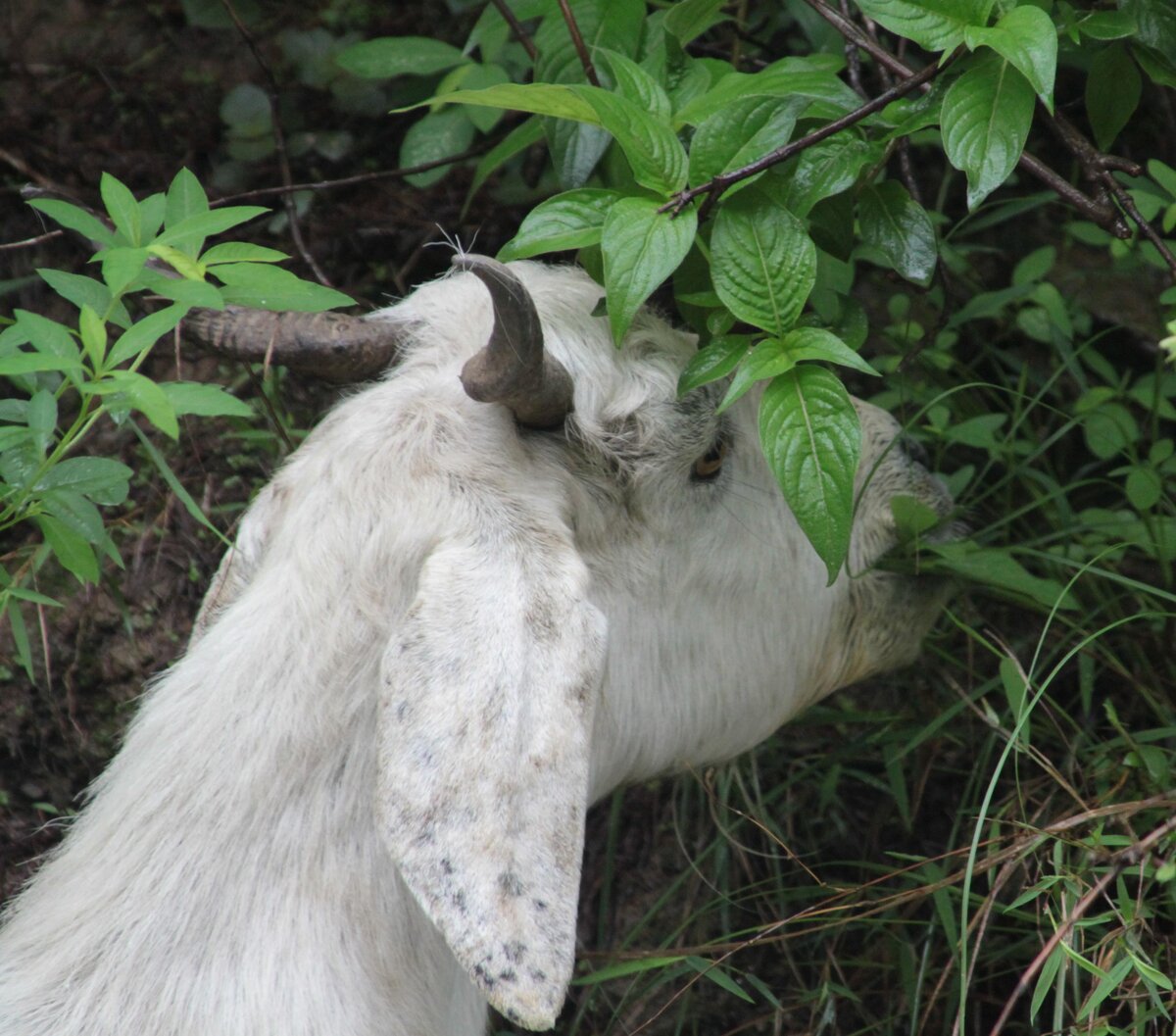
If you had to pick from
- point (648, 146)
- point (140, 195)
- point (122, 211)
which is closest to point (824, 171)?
point (648, 146)

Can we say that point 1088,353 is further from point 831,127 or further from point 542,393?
point 542,393

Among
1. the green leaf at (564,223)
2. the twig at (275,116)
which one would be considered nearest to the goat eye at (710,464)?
the green leaf at (564,223)

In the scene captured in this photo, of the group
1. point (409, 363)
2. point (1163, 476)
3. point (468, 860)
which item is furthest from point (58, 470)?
point (1163, 476)

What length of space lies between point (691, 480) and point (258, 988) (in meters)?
1.25

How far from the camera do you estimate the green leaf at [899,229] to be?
2.63 m

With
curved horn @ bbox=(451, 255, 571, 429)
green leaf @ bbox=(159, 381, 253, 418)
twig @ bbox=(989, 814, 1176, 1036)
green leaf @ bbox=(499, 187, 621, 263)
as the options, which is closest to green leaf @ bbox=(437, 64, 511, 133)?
green leaf @ bbox=(499, 187, 621, 263)

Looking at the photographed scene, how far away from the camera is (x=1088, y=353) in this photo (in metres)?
3.86

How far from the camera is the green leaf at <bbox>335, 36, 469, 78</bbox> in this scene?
138 inches

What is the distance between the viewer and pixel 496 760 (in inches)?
84.9

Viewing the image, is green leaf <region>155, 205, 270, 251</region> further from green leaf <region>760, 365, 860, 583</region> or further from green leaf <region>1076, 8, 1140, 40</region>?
green leaf <region>1076, 8, 1140, 40</region>

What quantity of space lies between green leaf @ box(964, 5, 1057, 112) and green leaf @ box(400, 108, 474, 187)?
5.56 feet

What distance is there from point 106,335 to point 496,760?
3.26ft

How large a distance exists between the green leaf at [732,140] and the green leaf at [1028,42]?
1.21ft

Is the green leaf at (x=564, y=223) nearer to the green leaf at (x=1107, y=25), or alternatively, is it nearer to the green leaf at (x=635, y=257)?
the green leaf at (x=635, y=257)
